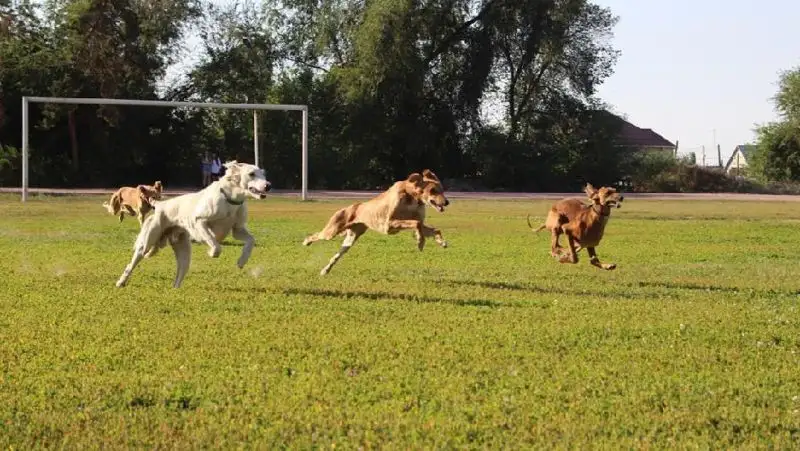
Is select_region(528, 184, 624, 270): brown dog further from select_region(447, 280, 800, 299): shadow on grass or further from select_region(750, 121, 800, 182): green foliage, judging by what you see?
select_region(750, 121, 800, 182): green foliage

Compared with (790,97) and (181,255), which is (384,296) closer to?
(181,255)

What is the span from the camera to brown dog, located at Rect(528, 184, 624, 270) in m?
15.2

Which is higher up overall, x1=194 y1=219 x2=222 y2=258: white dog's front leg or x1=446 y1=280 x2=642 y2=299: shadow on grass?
x1=194 y1=219 x2=222 y2=258: white dog's front leg

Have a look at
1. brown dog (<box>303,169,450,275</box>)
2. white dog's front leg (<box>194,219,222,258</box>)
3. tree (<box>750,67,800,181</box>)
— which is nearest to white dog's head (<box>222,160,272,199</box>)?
white dog's front leg (<box>194,219,222,258</box>)

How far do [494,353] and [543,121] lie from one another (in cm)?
5580

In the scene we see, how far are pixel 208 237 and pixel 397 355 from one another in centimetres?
437

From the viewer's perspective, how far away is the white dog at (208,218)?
12266 millimetres

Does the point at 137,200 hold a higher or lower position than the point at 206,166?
lower

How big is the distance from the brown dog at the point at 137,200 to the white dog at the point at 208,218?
563 cm

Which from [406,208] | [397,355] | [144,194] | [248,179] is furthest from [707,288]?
[144,194]

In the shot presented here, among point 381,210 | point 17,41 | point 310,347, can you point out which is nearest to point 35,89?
point 17,41

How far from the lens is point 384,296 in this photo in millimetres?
12367

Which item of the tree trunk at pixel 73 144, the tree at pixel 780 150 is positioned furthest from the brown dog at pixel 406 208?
the tree at pixel 780 150

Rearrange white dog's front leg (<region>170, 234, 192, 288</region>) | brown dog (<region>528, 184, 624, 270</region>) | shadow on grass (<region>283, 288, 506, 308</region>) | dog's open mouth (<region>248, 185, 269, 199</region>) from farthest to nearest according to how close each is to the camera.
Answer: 1. brown dog (<region>528, 184, 624, 270</region>)
2. white dog's front leg (<region>170, 234, 192, 288</region>)
3. dog's open mouth (<region>248, 185, 269, 199</region>)
4. shadow on grass (<region>283, 288, 506, 308</region>)
